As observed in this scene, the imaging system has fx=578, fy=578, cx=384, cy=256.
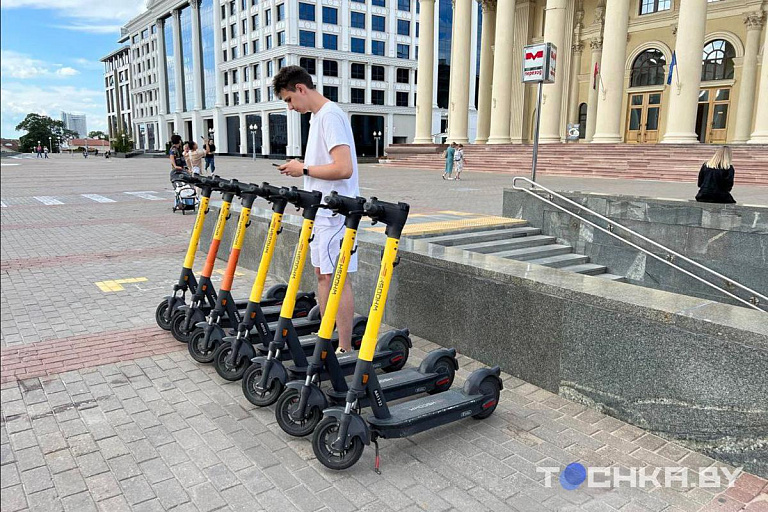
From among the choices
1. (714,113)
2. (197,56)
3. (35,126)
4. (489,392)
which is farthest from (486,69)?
(197,56)

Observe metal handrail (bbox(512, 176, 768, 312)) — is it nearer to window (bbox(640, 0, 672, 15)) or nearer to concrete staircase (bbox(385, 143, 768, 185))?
concrete staircase (bbox(385, 143, 768, 185))

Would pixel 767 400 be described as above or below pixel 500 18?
below

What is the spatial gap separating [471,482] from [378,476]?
0.50 m

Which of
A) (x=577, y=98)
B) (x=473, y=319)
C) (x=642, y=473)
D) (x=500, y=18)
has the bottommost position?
(x=642, y=473)

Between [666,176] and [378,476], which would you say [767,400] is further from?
[666,176]

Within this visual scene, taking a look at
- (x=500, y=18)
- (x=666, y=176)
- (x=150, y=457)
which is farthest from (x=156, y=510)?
(x=500, y=18)

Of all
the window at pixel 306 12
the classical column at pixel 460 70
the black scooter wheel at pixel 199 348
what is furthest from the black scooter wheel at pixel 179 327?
the window at pixel 306 12

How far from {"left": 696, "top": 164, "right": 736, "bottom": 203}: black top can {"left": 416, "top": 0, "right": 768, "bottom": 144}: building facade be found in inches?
851

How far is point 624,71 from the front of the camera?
1326 inches

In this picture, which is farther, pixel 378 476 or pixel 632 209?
pixel 632 209

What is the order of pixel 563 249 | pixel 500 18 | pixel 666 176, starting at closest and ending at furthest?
1. pixel 563 249
2. pixel 666 176
3. pixel 500 18

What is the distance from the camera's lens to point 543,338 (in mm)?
4191

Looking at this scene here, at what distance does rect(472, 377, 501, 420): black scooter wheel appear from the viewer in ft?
12.2

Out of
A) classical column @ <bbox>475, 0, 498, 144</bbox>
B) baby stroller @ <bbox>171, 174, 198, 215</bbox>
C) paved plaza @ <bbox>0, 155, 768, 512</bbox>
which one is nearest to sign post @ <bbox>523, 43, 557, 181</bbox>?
paved plaza @ <bbox>0, 155, 768, 512</bbox>
